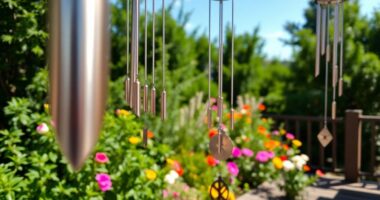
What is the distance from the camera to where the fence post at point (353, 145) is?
14.3 feet

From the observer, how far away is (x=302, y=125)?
6.34 meters

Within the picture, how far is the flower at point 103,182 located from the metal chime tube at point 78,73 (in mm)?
2373

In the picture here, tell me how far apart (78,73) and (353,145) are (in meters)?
4.59

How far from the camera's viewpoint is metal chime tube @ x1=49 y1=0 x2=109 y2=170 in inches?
10.1

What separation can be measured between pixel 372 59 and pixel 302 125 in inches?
58.3

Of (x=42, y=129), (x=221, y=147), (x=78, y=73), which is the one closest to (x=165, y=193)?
(x=42, y=129)

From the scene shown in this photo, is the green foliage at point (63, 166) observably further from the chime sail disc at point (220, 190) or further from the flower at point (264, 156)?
the chime sail disc at point (220, 190)

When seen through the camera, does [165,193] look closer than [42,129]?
No

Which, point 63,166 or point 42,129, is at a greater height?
point 42,129

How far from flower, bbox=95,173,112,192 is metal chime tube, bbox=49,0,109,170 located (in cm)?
237

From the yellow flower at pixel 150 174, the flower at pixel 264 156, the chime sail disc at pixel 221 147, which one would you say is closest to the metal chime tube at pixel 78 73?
the chime sail disc at pixel 221 147

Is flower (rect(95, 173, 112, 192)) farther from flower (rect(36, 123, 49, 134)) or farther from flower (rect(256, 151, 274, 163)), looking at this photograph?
flower (rect(256, 151, 274, 163))

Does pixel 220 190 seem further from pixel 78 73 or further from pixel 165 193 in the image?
pixel 165 193

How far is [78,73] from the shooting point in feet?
0.86
